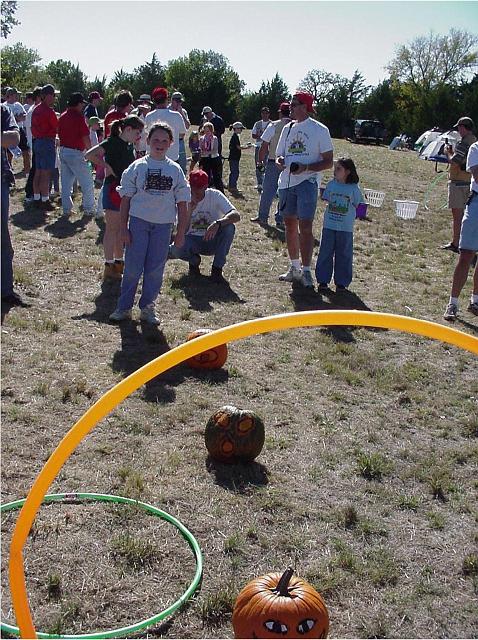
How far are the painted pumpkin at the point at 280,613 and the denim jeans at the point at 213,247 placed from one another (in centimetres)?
644

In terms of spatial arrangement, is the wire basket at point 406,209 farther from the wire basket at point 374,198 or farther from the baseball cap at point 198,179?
the baseball cap at point 198,179

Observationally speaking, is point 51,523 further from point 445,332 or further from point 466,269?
point 466,269

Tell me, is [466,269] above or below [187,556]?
above

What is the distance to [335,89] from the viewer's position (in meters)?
55.9

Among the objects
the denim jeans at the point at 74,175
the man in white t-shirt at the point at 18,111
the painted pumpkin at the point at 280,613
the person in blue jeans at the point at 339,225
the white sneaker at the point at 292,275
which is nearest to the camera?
the painted pumpkin at the point at 280,613

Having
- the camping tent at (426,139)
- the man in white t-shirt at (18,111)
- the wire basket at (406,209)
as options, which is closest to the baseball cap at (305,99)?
the wire basket at (406,209)

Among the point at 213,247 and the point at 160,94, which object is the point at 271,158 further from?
the point at 213,247

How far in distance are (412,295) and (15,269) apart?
5.02 metres

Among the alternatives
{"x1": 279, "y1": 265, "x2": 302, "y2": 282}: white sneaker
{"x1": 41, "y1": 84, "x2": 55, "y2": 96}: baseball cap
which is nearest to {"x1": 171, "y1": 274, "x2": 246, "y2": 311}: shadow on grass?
{"x1": 279, "y1": 265, "x2": 302, "y2": 282}: white sneaker

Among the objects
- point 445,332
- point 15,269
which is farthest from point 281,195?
point 445,332

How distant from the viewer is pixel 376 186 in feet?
74.1

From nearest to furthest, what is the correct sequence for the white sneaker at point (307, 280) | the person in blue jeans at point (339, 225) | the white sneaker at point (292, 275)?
the person in blue jeans at point (339, 225) < the white sneaker at point (307, 280) < the white sneaker at point (292, 275)

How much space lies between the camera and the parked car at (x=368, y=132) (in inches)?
2008

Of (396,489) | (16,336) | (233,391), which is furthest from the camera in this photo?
(16,336)
